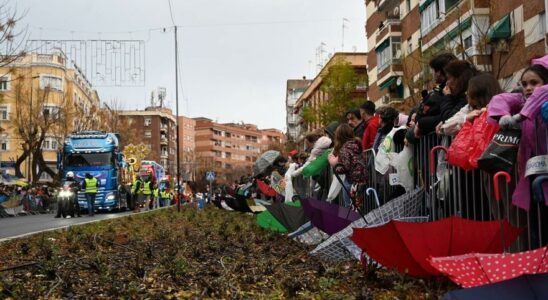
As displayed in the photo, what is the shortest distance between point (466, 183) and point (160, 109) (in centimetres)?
14041

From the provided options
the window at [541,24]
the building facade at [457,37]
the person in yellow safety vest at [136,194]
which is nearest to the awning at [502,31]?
the building facade at [457,37]

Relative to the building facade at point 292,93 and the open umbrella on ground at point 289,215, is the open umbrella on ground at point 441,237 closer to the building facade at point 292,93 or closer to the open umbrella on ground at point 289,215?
the open umbrella on ground at point 289,215

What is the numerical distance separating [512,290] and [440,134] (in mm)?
2682

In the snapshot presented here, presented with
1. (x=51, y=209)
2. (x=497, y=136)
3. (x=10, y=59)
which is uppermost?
(x=10, y=59)

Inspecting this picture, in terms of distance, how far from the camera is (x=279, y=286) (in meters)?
4.77

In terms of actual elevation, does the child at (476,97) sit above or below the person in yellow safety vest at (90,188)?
above

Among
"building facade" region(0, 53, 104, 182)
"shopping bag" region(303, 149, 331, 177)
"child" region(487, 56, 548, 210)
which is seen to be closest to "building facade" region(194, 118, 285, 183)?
"building facade" region(0, 53, 104, 182)

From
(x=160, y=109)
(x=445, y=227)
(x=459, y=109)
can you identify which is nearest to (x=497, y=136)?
(x=445, y=227)

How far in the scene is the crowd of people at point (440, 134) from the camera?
14.3ft

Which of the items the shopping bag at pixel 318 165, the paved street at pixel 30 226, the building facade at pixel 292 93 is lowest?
the paved street at pixel 30 226

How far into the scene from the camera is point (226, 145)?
553ft

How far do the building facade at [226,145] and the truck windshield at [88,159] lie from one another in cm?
12122

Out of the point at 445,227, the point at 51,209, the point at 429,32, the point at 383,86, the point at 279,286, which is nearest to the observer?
the point at 445,227

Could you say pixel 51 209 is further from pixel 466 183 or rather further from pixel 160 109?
pixel 160 109
